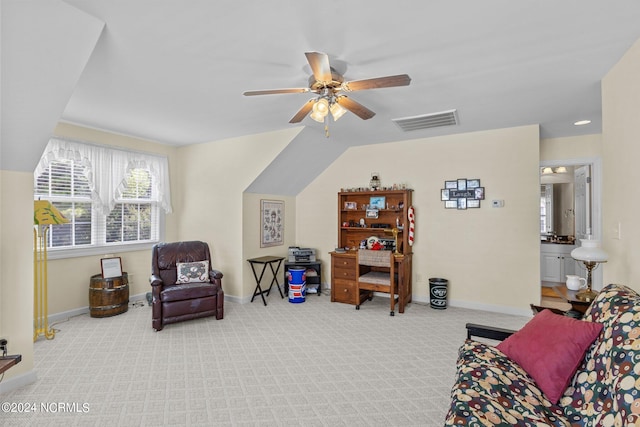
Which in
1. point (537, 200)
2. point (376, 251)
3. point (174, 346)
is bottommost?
point (174, 346)

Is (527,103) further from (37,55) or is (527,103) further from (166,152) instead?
(166,152)

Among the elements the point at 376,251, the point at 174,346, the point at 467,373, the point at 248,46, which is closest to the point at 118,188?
the point at 174,346

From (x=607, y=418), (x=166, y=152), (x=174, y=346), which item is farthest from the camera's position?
(x=166, y=152)

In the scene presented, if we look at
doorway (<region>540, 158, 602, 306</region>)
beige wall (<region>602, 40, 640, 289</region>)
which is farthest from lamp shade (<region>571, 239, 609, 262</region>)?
doorway (<region>540, 158, 602, 306</region>)

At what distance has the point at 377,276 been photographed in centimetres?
447

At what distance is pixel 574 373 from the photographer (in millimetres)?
1609

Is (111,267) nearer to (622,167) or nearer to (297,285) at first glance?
(297,285)

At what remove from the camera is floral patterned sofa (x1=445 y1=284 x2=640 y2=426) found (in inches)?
51.8

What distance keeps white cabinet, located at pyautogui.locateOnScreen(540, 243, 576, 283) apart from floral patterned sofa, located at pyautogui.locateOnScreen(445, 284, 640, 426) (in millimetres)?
4838

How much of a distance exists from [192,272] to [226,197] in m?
1.30

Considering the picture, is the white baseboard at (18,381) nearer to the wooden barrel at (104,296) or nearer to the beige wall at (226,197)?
the wooden barrel at (104,296)

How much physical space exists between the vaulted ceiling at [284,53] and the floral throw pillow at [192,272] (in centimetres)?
195

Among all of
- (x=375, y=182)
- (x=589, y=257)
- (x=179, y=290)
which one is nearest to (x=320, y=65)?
(x=589, y=257)

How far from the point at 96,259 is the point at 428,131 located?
4942 millimetres
